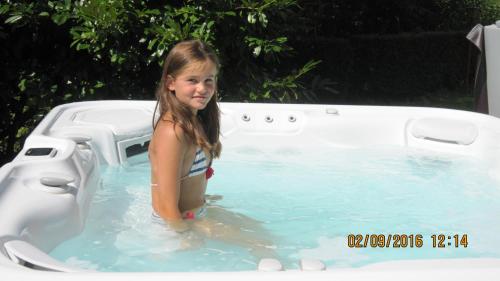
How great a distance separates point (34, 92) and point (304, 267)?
3.36 meters

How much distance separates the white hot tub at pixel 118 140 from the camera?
7.43ft

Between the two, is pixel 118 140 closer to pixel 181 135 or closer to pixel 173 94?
pixel 173 94

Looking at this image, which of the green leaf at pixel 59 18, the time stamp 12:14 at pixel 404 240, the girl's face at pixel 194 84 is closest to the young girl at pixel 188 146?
the girl's face at pixel 194 84

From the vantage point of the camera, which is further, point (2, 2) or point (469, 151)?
point (2, 2)

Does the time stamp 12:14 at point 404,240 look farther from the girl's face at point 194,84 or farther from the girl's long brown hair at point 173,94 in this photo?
the girl's face at point 194,84

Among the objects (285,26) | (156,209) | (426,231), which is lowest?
(426,231)

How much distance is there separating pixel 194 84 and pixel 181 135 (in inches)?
7.8

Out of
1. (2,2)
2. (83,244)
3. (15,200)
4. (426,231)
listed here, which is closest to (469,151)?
(426,231)

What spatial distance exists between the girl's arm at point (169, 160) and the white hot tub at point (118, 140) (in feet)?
1.31


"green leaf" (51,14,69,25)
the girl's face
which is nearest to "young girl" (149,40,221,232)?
the girl's face

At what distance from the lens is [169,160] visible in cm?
226

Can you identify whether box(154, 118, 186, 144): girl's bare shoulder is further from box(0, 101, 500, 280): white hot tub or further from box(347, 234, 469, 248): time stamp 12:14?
box(347, 234, 469, 248): time stamp 12:14

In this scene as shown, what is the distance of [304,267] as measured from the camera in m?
1.60

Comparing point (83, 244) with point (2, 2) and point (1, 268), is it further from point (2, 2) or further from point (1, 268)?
point (2, 2)
